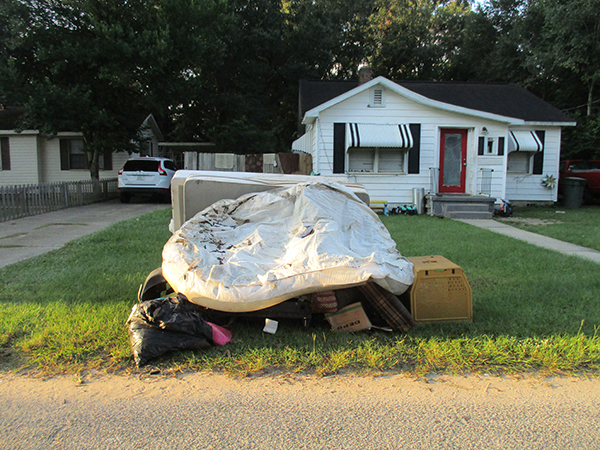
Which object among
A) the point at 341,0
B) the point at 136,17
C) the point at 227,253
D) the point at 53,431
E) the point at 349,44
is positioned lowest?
the point at 53,431

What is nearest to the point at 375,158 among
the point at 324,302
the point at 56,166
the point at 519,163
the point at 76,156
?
the point at 519,163

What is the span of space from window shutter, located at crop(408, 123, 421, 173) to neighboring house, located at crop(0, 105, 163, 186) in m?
12.0

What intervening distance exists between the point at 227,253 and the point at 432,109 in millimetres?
11465

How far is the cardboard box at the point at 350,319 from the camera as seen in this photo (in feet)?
12.7

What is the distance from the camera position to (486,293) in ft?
16.6

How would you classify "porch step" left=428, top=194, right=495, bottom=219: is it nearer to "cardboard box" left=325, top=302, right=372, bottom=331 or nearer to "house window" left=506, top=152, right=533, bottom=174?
"house window" left=506, top=152, right=533, bottom=174

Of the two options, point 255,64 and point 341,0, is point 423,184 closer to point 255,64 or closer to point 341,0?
point 255,64

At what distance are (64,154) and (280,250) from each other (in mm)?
20059

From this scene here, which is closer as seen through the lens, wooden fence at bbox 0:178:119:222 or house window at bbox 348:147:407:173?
wooden fence at bbox 0:178:119:222

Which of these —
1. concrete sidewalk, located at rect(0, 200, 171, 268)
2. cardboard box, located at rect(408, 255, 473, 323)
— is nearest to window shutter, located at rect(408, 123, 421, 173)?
concrete sidewalk, located at rect(0, 200, 171, 268)

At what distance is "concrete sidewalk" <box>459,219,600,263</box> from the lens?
7.54 m

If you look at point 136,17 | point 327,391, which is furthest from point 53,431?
point 136,17

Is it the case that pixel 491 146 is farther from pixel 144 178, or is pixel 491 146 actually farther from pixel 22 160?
pixel 22 160

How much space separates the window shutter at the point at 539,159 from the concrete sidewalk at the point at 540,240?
5822 millimetres
